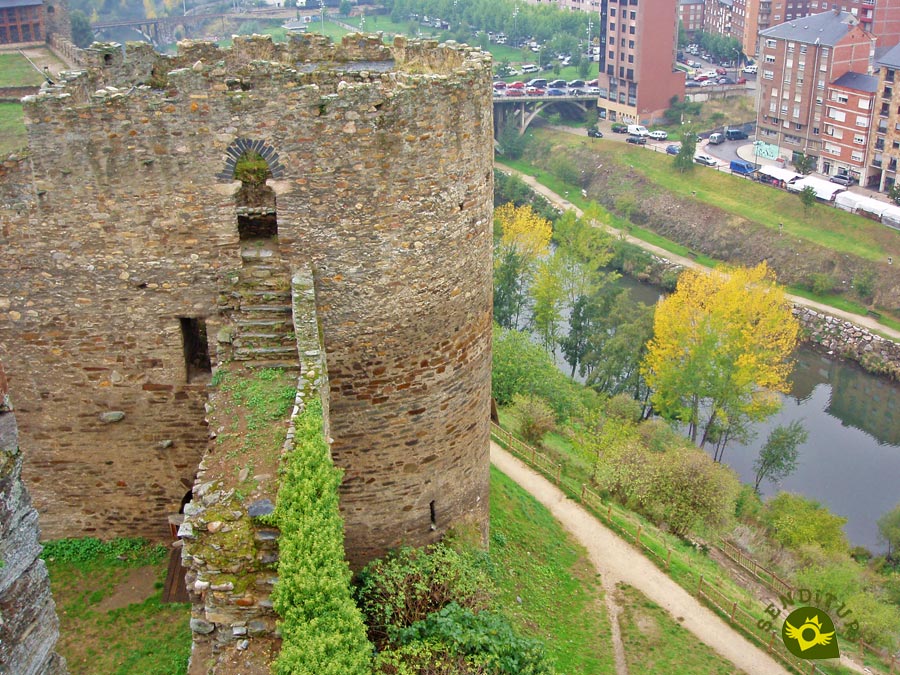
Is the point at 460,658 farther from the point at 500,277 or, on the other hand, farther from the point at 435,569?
the point at 500,277

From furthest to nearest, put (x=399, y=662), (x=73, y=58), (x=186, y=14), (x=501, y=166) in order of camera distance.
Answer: (x=186, y=14) → (x=501, y=166) → (x=73, y=58) → (x=399, y=662)

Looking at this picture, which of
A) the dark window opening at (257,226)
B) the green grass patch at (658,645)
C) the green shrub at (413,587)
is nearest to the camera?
the green shrub at (413,587)

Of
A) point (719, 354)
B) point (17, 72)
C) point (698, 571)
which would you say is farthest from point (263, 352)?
point (17, 72)

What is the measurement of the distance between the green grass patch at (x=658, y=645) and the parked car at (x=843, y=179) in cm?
5622

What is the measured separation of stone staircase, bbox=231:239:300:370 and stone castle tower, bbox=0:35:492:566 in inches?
1.1

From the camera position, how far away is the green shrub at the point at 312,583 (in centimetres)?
786

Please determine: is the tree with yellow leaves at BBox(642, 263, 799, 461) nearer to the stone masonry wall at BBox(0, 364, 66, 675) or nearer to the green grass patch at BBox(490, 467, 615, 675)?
the green grass patch at BBox(490, 467, 615, 675)

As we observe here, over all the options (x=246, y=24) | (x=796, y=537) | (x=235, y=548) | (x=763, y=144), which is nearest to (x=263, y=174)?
(x=235, y=548)

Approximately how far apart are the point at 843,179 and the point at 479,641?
64270 millimetres

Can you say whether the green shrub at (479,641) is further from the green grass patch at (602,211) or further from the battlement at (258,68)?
the green grass patch at (602,211)

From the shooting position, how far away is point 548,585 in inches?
680

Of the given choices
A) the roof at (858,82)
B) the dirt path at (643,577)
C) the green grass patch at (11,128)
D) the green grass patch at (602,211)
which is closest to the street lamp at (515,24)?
the green grass patch at (602,211)

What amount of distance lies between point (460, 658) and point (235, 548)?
344 centimetres

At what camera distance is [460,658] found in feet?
35.6
